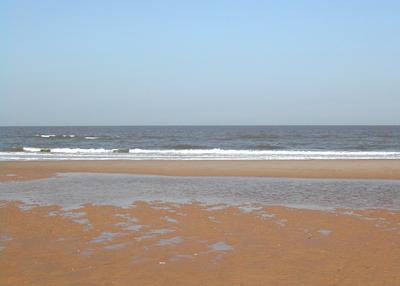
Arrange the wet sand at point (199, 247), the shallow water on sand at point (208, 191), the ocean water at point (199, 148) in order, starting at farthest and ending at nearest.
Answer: the ocean water at point (199, 148) < the shallow water on sand at point (208, 191) < the wet sand at point (199, 247)

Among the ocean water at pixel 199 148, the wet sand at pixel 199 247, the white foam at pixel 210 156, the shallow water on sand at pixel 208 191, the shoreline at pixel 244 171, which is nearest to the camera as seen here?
the wet sand at pixel 199 247

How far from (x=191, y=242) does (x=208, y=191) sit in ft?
23.1

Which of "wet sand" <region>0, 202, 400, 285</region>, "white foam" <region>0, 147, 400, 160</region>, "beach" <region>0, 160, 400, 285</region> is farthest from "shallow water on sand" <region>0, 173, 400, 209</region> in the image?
"white foam" <region>0, 147, 400, 160</region>

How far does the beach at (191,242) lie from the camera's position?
6.25 m

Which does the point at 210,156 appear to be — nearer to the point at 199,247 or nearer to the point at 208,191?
the point at 208,191

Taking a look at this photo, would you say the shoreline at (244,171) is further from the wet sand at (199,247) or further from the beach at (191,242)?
the wet sand at (199,247)

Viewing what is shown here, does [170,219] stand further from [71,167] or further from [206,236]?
[71,167]

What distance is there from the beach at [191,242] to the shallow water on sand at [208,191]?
0.19 metres

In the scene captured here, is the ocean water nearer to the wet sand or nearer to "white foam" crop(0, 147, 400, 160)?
"white foam" crop(0, 147, 400, 160)

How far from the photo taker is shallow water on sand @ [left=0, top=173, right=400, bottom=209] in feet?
41.8

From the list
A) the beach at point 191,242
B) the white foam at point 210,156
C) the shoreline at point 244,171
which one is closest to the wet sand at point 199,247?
the beach at point 191,242

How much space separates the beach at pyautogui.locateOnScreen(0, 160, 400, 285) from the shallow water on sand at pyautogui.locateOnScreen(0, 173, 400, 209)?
19cm

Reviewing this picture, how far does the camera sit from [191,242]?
26.5ft

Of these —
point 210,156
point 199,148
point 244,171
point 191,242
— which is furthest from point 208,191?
point 199,148
